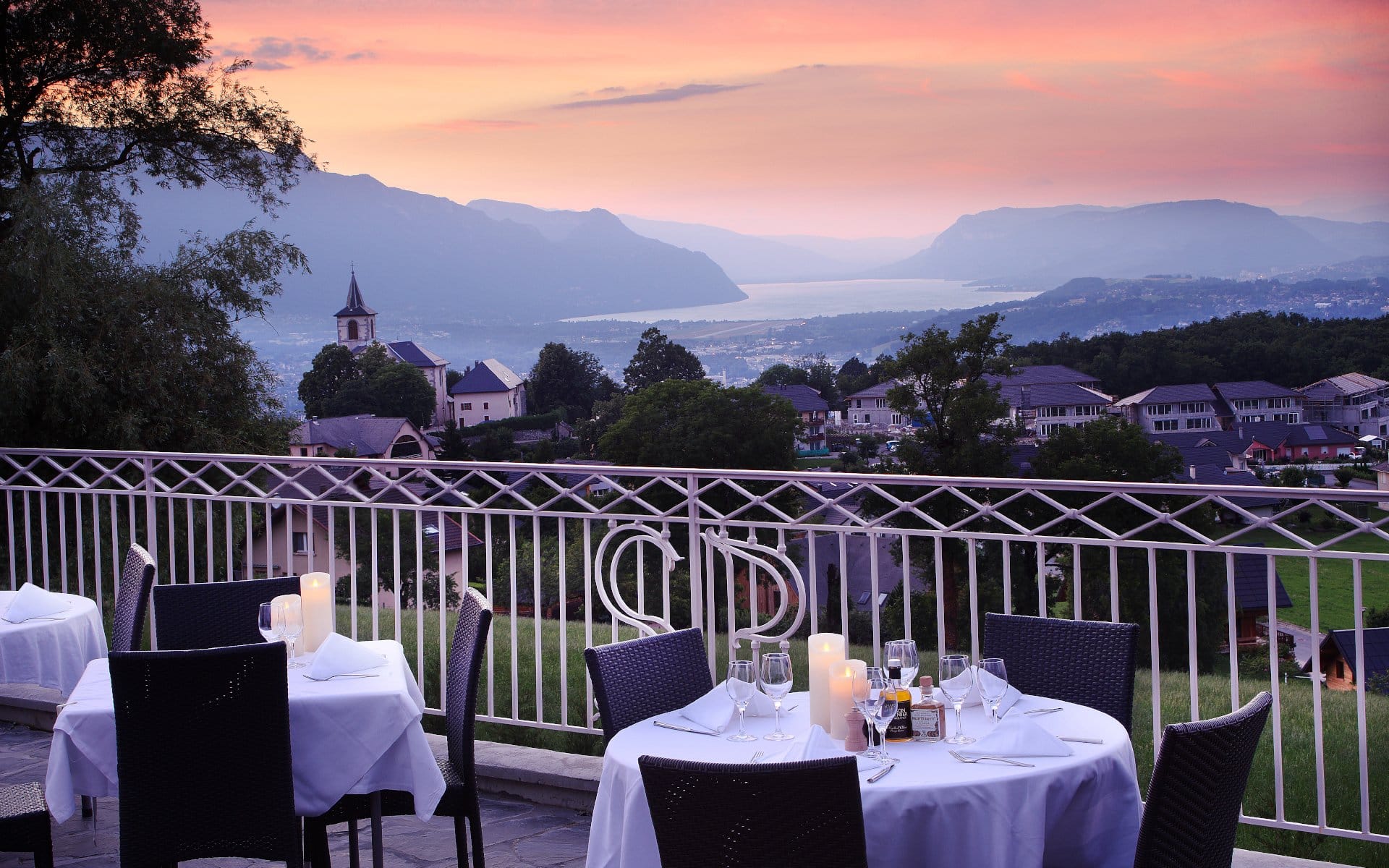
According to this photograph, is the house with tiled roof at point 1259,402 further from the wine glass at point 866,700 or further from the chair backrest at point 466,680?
the wine glass at point 866,700

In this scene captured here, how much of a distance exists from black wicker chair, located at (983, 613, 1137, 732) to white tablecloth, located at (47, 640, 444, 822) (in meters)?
1.59

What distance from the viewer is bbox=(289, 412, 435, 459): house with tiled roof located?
46125 millimetres

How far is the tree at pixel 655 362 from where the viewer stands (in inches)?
2146

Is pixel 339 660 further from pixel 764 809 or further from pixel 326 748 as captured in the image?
pixel 764 809

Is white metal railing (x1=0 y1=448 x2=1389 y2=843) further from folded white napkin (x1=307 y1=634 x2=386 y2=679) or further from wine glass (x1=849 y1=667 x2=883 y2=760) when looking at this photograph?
folded white napkin (x1=307 y1=634 x2=386 y2=679)

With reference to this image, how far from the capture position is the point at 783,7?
181ft

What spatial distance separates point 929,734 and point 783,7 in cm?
5678

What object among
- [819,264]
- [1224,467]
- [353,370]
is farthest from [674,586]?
[819,264]

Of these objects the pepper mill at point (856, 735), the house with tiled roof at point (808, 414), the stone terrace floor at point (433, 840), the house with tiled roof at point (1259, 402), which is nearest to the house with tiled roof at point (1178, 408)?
the house with tiled roof at point (1259, 402)

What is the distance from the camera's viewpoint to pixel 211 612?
3.85 metres

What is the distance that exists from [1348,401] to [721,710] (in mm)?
40513

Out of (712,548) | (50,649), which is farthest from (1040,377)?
(50,649)

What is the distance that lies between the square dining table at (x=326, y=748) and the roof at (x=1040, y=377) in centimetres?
3842

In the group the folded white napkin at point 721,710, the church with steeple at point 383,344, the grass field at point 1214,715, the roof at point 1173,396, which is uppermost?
the church with steeple at point 383,344
